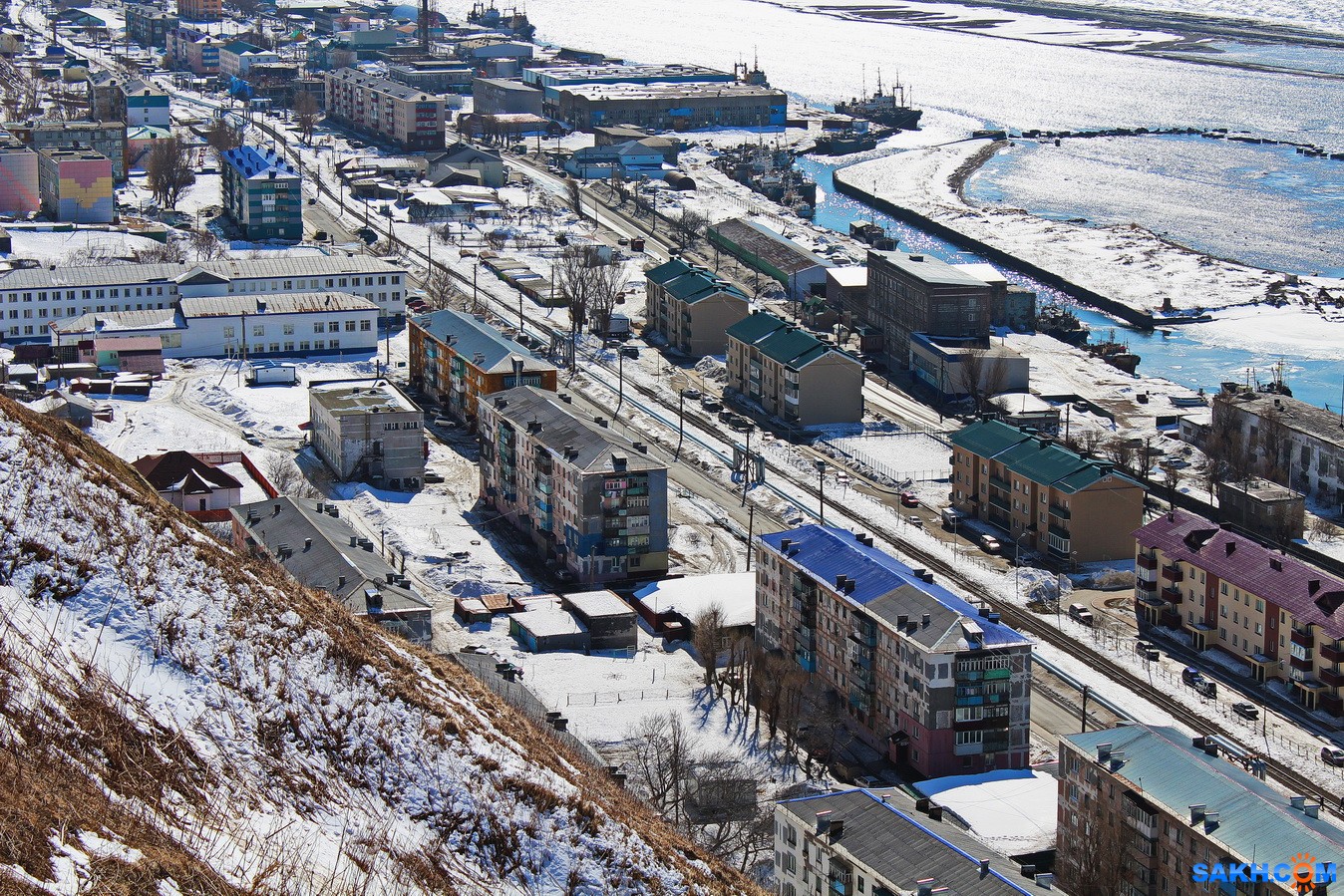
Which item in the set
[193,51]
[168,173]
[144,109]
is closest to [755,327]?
[168,173]

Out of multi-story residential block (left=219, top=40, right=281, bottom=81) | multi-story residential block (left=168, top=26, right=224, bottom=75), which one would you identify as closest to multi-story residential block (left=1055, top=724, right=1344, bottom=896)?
multi-story residential block (left=219, top=40, right=281, bottom=81)

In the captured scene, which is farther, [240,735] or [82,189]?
[82,189]

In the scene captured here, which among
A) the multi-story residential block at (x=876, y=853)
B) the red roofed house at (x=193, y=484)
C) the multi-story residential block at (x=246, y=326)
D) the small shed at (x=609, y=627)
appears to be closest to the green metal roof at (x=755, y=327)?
the multi-story residential block at (x=246, y=326)

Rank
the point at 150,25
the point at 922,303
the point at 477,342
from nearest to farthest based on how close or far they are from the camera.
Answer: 1. the point at 477,342
2. the point at 922,303
3. the point at 150,25

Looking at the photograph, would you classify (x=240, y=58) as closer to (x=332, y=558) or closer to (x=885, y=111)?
(x=885, y=111)

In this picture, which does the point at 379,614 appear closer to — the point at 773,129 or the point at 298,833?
the point at 298,833

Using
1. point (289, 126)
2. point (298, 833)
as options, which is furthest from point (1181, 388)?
point (289, 126)

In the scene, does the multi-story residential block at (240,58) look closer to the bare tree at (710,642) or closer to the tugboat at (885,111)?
the tugboat at (885,111)
